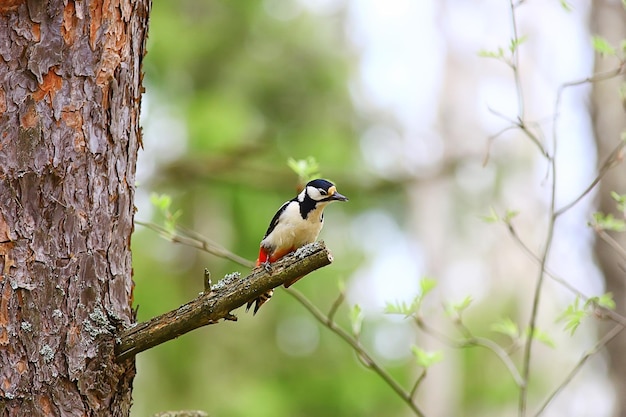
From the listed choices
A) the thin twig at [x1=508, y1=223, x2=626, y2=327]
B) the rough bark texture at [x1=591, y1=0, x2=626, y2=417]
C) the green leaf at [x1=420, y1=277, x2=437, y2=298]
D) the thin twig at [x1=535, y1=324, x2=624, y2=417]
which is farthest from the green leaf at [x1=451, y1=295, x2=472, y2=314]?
the rough bark texture at [x1=591, y1=0, x2=626, y2=417]

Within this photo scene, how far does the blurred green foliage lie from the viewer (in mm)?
8250

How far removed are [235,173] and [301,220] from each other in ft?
13.9

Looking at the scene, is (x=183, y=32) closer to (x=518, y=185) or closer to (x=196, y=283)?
(x=196, y=283)

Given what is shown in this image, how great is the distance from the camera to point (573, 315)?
3.08 meters

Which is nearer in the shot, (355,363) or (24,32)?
(24,32)

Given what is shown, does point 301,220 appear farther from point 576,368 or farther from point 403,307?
point 576,368

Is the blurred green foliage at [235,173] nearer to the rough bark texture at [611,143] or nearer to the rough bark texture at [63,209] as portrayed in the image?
the rough bark texture at [611,143]

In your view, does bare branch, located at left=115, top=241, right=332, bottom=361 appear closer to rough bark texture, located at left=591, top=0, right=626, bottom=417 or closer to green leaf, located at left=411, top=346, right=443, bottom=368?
green leaf, located at left=411, top=346, right=443, bottom=368

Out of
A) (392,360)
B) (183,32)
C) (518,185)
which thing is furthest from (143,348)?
(518,185)

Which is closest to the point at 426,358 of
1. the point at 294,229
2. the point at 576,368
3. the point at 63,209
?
the point at 576,368

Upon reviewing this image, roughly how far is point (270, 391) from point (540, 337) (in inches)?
240

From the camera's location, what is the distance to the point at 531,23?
42.6ft

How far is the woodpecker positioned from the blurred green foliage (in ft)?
12.6

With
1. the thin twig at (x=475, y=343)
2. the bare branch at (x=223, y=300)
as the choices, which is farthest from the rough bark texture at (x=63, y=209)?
the thin twig at (x=475, y=343)
